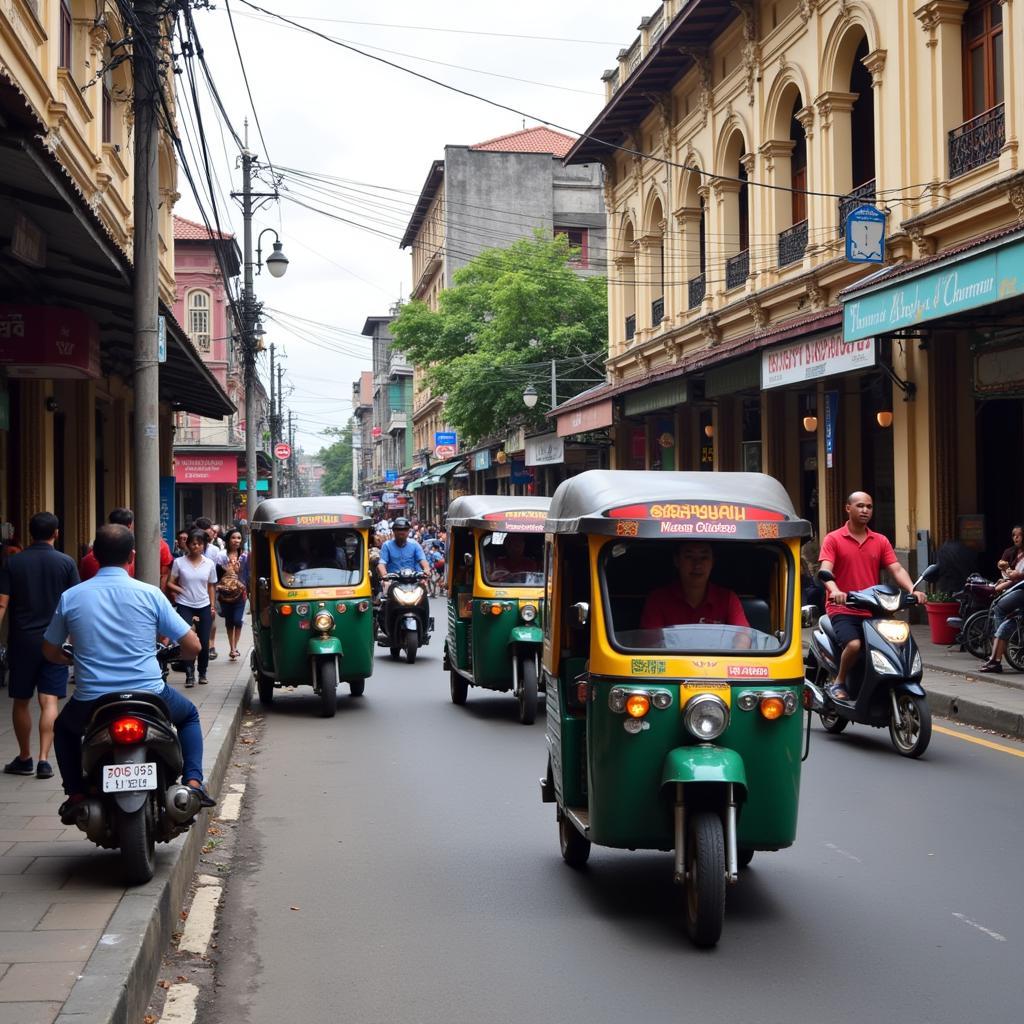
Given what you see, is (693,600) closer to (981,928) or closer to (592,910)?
(592,910)

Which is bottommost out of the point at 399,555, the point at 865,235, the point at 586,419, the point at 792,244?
the point at 399,555

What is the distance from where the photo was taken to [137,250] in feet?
37.7

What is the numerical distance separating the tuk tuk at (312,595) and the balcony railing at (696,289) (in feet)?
56.0

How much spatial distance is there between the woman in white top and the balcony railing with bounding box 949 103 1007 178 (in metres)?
11.6

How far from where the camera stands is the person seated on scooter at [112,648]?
641 cm

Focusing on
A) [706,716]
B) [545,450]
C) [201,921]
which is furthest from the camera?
[545,450]

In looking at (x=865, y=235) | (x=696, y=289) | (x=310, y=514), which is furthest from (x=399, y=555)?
(x=696, y=289)

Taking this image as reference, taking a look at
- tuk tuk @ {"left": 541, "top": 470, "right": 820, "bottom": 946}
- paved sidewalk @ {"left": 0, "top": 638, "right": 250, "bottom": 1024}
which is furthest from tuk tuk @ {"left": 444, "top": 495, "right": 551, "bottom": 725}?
tuk tuk @ {"left": 541, "top": 470, "right": 820, "bottom": 946}

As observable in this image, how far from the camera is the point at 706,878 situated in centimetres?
566

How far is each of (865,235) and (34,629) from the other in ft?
48.6

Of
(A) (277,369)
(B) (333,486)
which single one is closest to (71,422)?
(A) (277,369)

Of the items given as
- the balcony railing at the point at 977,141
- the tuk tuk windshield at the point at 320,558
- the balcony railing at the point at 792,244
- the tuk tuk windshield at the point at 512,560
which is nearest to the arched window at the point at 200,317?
the balcony railing at the point at 792,244

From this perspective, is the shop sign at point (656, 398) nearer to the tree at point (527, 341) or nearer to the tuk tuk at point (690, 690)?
the tree at point (527, 341)

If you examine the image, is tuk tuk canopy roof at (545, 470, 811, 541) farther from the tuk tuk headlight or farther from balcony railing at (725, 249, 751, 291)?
balcony railing at (725, 249, 751, 291)
